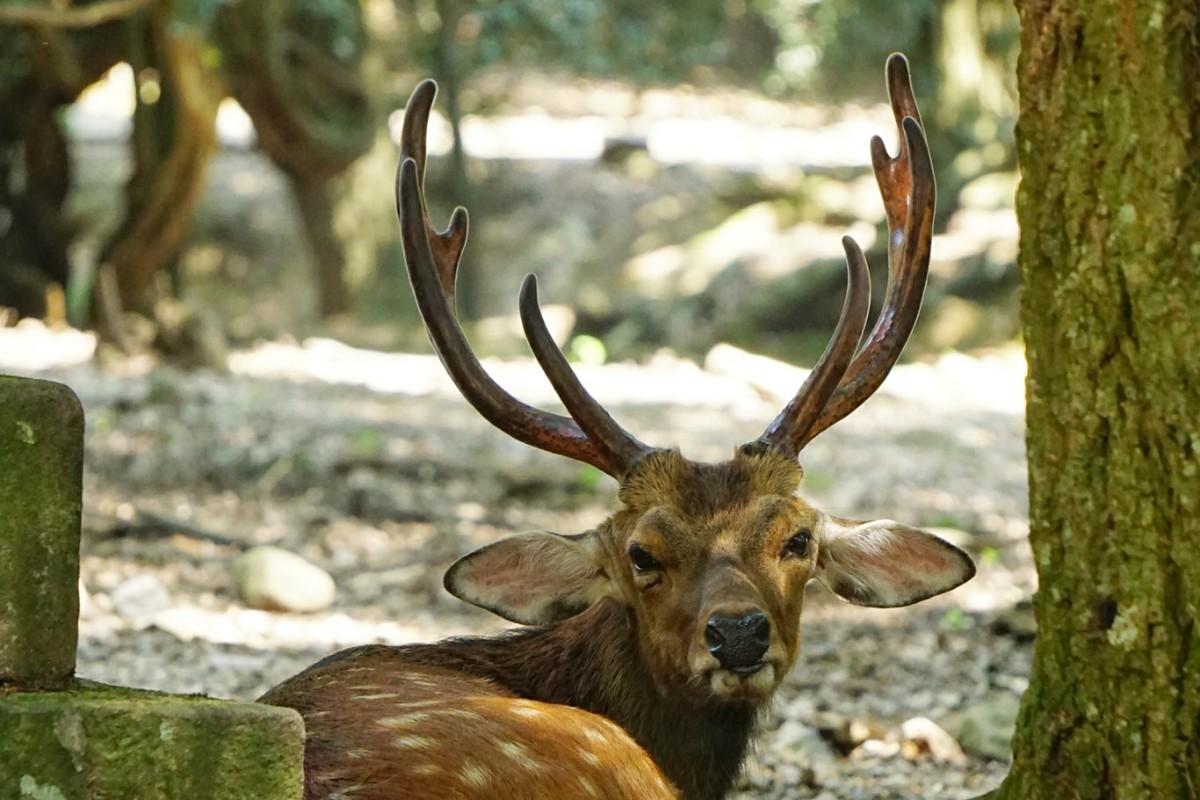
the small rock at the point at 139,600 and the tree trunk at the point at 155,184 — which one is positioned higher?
the tree trunk at the point at 155,184

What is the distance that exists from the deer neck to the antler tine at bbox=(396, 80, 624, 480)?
45 cm

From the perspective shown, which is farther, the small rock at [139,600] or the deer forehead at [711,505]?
the small rock at [139,600]

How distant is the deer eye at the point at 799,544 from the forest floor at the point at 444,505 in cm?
55

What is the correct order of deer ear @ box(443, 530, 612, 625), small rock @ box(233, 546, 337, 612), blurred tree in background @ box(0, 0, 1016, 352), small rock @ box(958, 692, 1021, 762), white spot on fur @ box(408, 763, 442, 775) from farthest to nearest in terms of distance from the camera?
blurred tree in background @ box(0, 0, 1016, 352), small rock @ box(233, 546, 337, 612), small rock @ box(958, 692, 1021, 762), deer ear @ box(443, 530, 612, 625), white spot on fur @ box(408, 763, 442, 775)

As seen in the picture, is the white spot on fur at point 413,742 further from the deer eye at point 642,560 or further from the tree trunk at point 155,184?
the tree trunk at point 155,184

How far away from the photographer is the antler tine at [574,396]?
4.29 meters

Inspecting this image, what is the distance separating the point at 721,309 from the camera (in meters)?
16.0

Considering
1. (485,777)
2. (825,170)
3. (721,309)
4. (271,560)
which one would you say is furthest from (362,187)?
(485,777)

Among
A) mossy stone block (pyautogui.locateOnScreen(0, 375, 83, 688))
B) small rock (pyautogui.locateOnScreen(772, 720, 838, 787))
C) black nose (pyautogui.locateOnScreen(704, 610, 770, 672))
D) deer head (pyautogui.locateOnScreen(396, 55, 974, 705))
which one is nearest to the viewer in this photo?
mossy stone block (pyautogui.locateOnScreen(0, 375, 83, 688))

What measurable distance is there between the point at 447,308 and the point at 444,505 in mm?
4700

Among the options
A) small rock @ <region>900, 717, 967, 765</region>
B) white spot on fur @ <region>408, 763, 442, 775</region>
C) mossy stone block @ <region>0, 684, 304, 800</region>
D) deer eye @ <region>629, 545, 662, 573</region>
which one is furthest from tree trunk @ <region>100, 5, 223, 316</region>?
mossy stone block @ <region>0, 684, 304, 800</region>

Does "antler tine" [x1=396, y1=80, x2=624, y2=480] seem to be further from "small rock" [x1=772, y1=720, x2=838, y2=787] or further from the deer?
"small rock" [x1=772, y1=720, x2=838, y2=787]

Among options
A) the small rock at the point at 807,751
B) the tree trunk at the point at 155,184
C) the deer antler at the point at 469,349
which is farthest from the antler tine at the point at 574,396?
the tree trunk at the point at 155,184

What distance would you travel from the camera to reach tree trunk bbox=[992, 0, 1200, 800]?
140 inches
